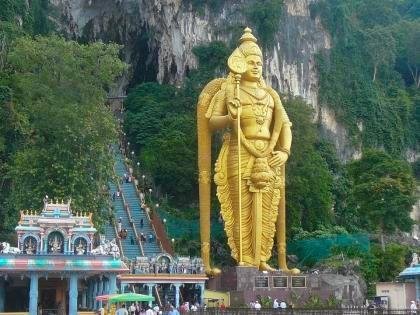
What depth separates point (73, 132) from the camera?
976 inches

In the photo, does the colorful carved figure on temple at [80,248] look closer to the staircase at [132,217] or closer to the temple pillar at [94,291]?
the temple pillar at [94,291]

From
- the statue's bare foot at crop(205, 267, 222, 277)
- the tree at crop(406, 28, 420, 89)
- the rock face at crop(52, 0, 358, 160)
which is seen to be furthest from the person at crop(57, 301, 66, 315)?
the tree at crop(406, 28, 420, 89)

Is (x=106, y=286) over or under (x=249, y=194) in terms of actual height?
under

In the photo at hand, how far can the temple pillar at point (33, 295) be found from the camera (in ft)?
63.2

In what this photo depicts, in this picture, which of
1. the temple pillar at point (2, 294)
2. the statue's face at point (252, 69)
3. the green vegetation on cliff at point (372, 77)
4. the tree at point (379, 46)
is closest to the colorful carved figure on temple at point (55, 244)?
the temple pillar at point (2, 294)

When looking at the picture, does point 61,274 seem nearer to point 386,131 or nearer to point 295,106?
point 295,106

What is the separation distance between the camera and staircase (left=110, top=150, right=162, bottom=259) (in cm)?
2750

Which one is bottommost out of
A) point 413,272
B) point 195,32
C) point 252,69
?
point 413,272

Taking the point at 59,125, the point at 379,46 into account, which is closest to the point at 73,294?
the point at 59,125

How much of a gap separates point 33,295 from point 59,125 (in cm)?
Answer: 724

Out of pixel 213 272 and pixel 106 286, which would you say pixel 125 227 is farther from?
pixel 106 286

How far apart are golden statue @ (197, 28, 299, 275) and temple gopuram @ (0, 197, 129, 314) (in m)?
5.42

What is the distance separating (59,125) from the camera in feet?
82.8

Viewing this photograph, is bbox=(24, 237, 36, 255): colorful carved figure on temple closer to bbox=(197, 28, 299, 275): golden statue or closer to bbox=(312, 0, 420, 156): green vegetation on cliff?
bbox=(197, 28, 299, 275): golden statue
